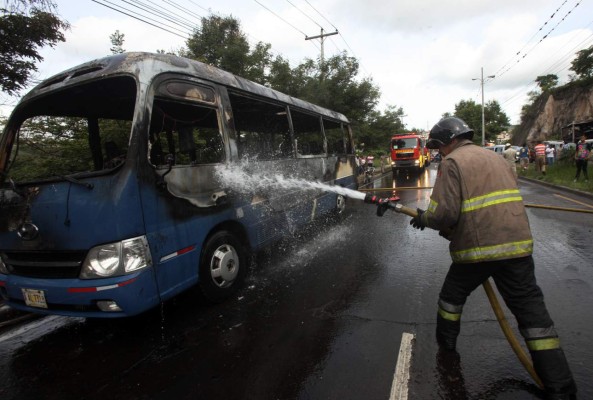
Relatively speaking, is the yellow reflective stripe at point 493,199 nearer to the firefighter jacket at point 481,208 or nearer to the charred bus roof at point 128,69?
the firefighter jacket at point 481,208

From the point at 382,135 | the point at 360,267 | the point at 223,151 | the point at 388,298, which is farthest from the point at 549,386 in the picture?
the point at 382,135

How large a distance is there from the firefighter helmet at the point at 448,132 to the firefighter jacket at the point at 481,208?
0.25 meters

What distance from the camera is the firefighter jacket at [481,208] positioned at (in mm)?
2338

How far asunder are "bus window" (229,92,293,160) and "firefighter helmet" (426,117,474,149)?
2622 millimetres

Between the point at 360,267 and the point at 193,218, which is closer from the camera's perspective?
the point at 193,218

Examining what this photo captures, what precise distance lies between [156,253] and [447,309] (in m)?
2.50

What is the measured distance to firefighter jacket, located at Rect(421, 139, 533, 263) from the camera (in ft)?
7.67

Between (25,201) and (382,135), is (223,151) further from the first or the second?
(382,135)

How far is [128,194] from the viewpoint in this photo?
2.80 meters

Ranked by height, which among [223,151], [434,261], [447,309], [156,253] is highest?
[223,151]

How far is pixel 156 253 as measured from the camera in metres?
3.02

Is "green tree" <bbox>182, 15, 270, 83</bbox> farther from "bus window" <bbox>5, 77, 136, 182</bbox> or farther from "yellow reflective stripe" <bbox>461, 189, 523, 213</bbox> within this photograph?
"yellow reflective stripe" <bbox>461, 189, 523, 213</bbox>

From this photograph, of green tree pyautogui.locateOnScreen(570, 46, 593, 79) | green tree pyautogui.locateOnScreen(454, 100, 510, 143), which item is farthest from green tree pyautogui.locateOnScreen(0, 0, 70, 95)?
green tree pyautogui.locateOnScreen(454, 100, 510, 143)

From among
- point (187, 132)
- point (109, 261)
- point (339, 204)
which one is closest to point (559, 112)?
point (339, 204)
